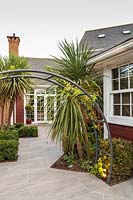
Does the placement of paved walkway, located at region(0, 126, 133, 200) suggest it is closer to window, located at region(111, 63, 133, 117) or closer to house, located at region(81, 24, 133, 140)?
house, located at region(81, 24, 133, 140)

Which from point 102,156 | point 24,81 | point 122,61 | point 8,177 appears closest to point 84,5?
point 24,81

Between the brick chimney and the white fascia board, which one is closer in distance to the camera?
the white fascia board

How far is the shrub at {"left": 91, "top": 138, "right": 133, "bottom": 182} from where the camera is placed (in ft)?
13.0

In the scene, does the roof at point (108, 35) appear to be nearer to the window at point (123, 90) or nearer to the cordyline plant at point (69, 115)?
the window at point (123, 90)

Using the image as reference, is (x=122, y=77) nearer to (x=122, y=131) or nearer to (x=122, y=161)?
(x=122, y=131)

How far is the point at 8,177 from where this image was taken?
168 inches

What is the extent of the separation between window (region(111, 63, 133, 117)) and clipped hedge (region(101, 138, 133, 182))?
101 cm

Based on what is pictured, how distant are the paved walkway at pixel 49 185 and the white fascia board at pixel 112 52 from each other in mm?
2610

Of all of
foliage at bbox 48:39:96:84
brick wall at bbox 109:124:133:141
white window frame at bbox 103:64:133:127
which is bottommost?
brick wall at bbox 109:124:133:141

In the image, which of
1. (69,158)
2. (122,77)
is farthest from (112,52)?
(69,158)

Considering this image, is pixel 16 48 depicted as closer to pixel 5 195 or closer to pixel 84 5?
pixel 84 5

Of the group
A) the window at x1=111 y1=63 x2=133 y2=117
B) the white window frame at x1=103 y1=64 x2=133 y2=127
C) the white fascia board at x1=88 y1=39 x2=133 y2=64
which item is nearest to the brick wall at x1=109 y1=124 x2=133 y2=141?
the white window frame at x1=103 y1=64 x2=133 y2=127

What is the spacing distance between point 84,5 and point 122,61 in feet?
21.8

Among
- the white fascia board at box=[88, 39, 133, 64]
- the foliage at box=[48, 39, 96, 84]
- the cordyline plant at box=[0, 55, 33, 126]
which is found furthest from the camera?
the cordyline plant at box=[0, 55, 33, 126]
